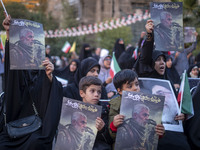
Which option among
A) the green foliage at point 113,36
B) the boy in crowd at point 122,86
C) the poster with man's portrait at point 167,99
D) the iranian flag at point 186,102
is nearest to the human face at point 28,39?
the boy in crowd at point 122,86

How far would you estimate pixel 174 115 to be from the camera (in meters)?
3.32

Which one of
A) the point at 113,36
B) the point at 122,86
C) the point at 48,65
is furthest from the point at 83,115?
the point at 113,36

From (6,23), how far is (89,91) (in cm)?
124

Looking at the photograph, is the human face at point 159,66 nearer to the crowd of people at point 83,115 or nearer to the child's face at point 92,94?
the crowd of people at point 83,115

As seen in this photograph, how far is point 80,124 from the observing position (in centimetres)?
273

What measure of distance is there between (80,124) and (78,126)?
0.09 ft

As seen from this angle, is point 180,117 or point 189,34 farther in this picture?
point 189,34

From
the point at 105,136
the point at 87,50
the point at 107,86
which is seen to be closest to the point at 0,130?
the point at 105,136

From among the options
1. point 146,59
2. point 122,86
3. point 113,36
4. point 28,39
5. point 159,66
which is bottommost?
point 122,86

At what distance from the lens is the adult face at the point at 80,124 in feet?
8.91

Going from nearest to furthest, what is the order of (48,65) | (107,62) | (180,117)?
(180,117)
(48,65)
(107,62)

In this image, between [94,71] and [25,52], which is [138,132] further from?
[94,71]

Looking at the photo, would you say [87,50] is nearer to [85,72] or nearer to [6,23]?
[85,72]

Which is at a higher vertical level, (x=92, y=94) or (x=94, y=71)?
(x=94, y=71)
